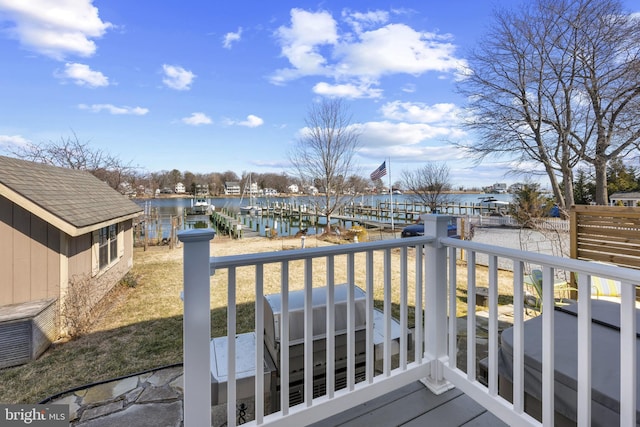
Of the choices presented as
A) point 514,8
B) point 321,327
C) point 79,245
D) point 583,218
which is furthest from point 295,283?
point 514,8

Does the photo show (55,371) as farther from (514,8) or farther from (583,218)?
(514,8)

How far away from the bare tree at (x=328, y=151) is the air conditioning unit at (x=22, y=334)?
10857mm

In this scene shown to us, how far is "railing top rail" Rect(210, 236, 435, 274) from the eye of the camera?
4.25 feet

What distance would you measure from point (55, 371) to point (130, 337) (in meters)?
0.83

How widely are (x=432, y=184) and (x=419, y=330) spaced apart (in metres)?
19.1

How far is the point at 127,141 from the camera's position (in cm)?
1159

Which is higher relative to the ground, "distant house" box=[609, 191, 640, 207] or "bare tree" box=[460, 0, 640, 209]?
"bare tree" box=[460, 0, 640, 209]

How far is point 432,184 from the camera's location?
771 inches

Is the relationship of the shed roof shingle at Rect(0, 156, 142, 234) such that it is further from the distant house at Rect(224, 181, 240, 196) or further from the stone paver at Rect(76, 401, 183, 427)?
the distant house at Rect(224, 181, 240, 196)

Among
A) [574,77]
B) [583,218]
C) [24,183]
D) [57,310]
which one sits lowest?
[57,310]

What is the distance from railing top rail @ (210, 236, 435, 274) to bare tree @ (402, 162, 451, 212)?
18.0 metres

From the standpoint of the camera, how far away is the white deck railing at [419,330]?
3.79ft

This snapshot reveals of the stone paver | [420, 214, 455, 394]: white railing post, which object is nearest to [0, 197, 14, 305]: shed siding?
the stone paver

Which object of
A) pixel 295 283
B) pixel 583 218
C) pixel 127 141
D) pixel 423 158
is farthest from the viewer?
pixel 423 158
